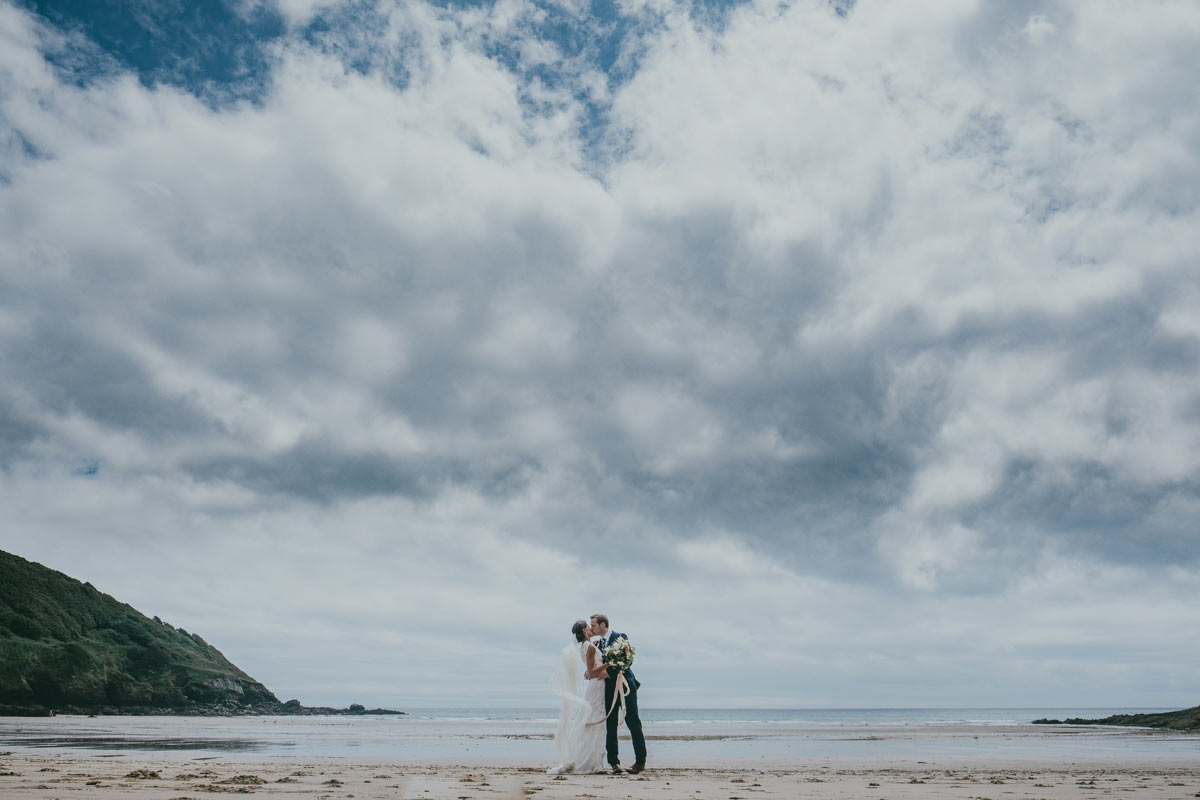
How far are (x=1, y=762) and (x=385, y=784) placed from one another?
8963mm

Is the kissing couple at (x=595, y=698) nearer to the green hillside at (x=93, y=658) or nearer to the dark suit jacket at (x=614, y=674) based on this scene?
the dark suit jacket at (x=614, y=674)

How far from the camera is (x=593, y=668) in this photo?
16266 mm

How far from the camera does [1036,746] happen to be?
29.6 m

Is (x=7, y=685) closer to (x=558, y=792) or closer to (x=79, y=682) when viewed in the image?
(x=79, y=682)

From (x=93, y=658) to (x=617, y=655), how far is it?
117 meters

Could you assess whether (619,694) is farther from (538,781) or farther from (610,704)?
(538,781)

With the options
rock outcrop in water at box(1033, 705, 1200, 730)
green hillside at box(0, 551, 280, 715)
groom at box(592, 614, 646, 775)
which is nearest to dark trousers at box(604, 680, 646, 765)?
groom at box(592, 614, 646, 775)

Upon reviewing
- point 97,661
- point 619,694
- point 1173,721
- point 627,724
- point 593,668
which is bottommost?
point 1173,721

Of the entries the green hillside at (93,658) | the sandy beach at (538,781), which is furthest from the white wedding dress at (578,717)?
Result: the green hillside at (93,658)

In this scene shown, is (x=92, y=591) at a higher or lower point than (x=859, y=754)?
higher

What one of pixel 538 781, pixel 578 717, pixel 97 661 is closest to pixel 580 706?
pixel 578 717

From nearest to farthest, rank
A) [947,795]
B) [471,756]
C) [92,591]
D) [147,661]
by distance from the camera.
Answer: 1. [947,795]
2. [471,756]
3. [147,661]
4. [92,591]

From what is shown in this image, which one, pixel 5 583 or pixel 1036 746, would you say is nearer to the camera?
pixel 1036 746

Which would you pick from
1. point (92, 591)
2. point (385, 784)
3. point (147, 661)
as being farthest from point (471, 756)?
point (92, 591)
